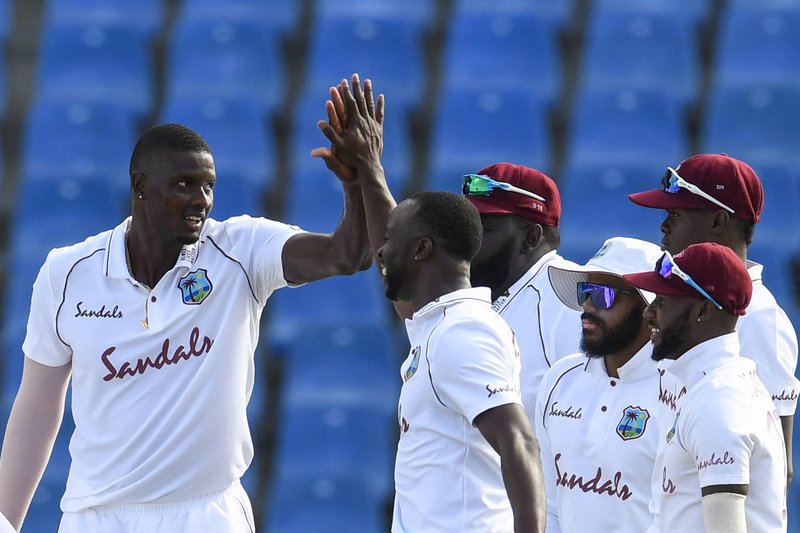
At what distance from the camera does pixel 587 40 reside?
7.78 m

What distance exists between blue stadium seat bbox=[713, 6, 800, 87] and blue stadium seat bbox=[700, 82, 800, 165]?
0.14m

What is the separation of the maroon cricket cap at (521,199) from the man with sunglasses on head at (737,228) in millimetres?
356

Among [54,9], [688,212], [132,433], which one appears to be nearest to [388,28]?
[54,9]

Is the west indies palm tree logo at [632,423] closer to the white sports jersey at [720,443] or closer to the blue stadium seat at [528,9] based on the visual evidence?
the white sports jersey at [720,443]

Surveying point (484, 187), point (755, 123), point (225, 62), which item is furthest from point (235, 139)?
point (484, 187)

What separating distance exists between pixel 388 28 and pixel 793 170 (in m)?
2.57

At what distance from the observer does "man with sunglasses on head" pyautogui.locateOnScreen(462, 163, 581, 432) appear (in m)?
3.65

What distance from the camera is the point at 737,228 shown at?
11.6ft

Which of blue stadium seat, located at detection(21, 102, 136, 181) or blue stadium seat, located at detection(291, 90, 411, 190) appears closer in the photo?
blue stadium seat, located at detection(291, 90, 411, 190)

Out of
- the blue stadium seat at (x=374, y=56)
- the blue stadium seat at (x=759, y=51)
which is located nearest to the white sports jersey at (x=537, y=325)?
the blue stadium seat at (x=374, y=56)

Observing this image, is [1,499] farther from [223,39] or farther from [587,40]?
[587,40]

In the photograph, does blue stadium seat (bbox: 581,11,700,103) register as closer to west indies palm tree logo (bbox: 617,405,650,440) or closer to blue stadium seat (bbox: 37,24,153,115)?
blue stadium seat (bbox: 37,24,153,115)

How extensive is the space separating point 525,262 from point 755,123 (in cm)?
381

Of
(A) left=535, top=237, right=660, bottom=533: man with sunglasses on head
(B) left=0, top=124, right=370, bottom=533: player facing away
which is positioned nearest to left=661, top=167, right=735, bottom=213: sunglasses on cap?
(A) left=535, top=237, right=660, bottom=533: man with sunglasses on head
